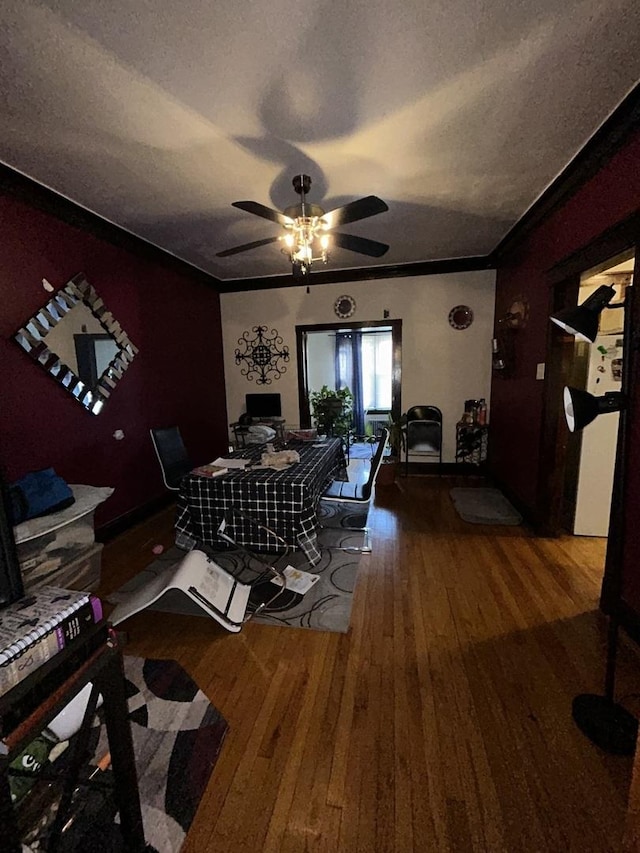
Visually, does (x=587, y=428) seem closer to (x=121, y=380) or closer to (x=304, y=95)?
(x=304, y=95)

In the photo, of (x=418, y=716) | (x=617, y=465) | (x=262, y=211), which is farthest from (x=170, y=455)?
(x=617, y=465)

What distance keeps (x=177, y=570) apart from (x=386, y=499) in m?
2.37

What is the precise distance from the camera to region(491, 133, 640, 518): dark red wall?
199cm

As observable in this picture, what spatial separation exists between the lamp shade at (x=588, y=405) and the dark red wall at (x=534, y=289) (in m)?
1.21

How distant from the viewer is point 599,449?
2.72m

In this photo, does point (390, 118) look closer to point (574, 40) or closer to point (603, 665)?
point (574, 40)

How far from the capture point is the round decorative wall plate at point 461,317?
4.43 meters

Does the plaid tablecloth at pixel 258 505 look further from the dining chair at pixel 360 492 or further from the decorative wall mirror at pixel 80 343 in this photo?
the decorative wall mirror at pixel 80 343

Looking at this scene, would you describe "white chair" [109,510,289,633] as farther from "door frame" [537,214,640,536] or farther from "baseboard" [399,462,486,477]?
"baseboard" [399,462,486,477]

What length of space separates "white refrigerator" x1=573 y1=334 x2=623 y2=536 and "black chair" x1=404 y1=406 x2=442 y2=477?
1867 millimetres

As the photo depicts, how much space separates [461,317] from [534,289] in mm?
1316

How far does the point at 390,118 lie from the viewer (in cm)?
188

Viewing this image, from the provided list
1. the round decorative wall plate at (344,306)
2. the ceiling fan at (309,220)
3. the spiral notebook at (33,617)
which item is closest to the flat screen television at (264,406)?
the round decorative wall plate at (344,306)

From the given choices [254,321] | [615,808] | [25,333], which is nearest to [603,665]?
[615,808]
